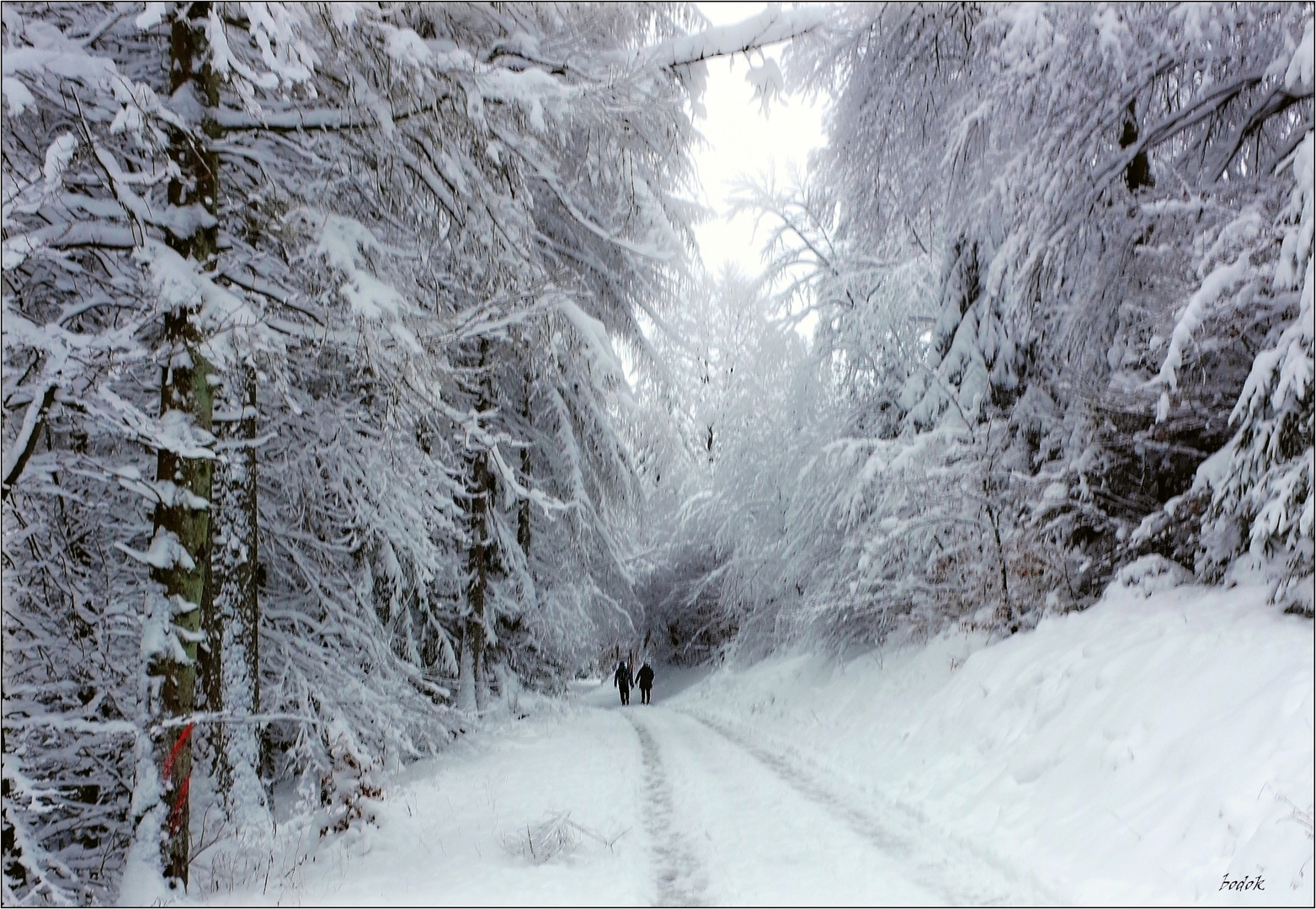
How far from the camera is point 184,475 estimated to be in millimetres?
5125

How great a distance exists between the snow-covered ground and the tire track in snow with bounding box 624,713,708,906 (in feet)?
0.08

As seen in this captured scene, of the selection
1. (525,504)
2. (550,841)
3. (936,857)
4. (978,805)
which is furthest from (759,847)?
(525,504)

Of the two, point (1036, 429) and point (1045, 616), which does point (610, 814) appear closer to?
point (1045, 616)

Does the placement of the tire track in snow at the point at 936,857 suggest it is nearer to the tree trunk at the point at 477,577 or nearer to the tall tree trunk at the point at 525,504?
the tree trunk at the point at 477,577

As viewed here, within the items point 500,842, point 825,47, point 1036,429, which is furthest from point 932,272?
point 500,842

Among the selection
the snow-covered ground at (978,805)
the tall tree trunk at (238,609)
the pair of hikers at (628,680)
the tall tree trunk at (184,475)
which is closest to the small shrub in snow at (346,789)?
the snow-covered ground at (978,805)

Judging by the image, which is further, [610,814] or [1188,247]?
[610,814]

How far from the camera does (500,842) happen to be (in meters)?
6.04

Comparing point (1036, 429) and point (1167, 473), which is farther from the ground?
point (1036, 429)

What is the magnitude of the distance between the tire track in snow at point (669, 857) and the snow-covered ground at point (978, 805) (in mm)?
23

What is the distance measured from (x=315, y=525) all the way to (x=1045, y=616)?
28.8 feet

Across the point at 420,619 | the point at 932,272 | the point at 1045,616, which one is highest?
the point at 932,272

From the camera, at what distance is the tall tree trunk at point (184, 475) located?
4.88m

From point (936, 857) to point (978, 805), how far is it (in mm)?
1275
